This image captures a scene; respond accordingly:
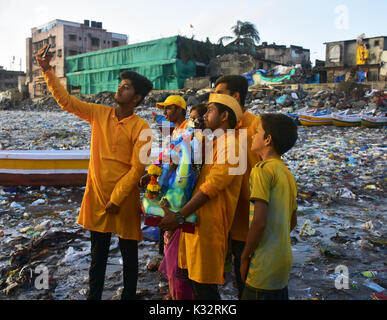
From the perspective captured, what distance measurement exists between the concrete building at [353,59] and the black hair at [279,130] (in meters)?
23.6

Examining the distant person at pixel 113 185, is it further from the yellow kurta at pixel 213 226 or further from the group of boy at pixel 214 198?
the yellow kurta at pixel 213 226

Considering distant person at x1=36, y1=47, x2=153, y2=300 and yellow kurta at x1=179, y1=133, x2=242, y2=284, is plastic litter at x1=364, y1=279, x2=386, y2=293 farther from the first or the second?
distant person at x1=36, y1=47, x2=153, y2=300

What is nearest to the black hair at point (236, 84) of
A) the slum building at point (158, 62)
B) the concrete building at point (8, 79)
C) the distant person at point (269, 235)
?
the distant person at point (269, 235)

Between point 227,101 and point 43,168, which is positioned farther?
point 43,168

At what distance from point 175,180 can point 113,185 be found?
0.53 meters

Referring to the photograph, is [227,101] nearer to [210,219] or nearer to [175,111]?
[210,219]

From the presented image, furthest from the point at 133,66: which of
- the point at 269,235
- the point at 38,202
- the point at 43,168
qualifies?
the point at 269,235

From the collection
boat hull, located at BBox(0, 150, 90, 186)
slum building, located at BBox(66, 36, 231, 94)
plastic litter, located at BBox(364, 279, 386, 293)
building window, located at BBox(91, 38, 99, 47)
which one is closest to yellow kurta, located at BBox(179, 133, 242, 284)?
plastic litter, located at BBox(364, 279, 386, 293)

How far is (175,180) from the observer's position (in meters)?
1.88

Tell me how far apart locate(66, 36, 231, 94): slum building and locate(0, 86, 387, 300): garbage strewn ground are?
2020cm

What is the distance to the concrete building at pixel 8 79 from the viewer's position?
153 feet
